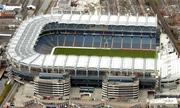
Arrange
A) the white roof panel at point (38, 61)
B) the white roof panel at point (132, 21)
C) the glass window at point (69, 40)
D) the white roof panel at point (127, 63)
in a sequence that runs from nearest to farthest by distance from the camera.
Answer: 1. the white roof panel at point (127, 63)
2. the white roof panel at point (38, 61)
3. the white roof panel at point (132, 21)
4. the glass window at point (69, 40)

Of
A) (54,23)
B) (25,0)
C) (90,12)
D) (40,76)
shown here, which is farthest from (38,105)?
(25,0)

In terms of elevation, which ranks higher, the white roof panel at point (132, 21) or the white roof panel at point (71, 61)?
the white roof panel at point (132, 21)

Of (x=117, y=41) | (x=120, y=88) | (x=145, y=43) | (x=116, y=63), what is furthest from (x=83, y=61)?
(x=145, y=43)

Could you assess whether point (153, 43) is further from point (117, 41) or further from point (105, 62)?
point (105, 62)

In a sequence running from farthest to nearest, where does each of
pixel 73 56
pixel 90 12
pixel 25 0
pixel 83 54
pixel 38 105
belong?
1. pixel 25 0
2. pixel 90 12
3. pixel 83 54
4. pixel 73 56
5. pixel 38 105

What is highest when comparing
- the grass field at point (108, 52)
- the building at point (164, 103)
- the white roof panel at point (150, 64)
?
the grass field at point (108, 52)

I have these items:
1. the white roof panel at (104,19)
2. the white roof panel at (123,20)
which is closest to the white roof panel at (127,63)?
the white roof panel at (123,20)

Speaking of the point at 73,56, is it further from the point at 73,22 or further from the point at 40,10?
the point at 40,10

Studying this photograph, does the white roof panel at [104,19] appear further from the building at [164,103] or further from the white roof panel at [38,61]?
the building at [164,103]
